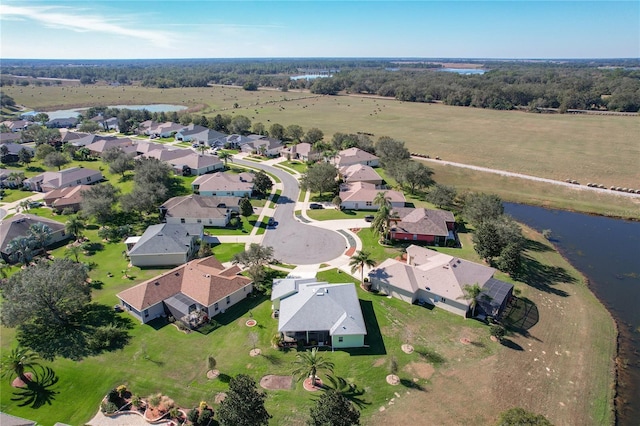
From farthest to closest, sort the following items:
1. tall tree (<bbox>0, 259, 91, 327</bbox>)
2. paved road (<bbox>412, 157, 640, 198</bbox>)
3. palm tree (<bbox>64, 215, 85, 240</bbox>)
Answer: paved road (<bbox>412, 157, 640, 198</bbox>), palm tree (<bbox>64, 215, 85, 240</bbox>), tall tree (<bbox>0, 259, 91, 327</bbox>)

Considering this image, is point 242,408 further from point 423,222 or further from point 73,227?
point 73,227

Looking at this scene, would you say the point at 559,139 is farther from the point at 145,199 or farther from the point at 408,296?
the point at 145,199

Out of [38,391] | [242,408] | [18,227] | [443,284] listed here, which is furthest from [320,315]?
[18,227]

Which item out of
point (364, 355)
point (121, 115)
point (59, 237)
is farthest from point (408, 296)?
point (121, 115)

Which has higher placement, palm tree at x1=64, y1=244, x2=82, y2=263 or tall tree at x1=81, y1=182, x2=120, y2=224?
tall tree at x1=81, y1=182, x2=120, y2=224

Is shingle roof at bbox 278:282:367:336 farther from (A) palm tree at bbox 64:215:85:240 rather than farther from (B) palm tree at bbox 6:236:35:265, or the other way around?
(A) palm tree at bbox 64:215:85:240

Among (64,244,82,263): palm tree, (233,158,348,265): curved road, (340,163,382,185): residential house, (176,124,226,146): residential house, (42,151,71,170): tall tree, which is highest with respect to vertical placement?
(176,124,226,146): residential house

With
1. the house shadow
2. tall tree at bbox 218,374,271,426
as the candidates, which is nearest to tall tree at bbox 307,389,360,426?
tall tree at bbox 218,374,271,426
